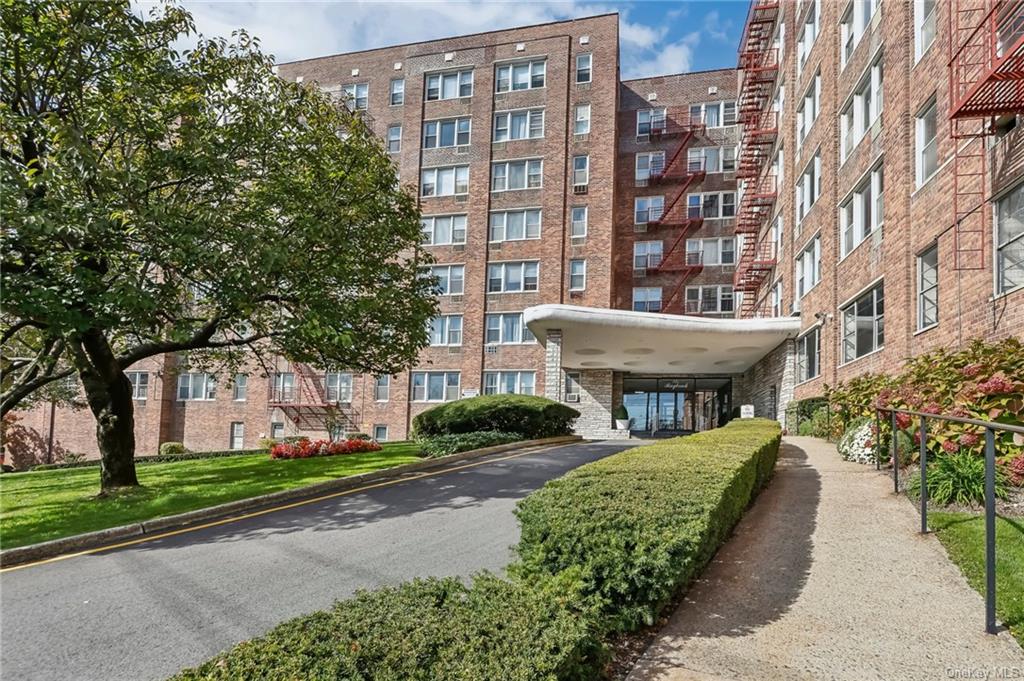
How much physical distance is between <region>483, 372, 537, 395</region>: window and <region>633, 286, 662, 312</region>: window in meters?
7.55

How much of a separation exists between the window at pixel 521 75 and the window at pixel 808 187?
1760 cm

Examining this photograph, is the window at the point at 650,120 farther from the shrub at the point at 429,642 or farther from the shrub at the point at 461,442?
the shrub at the point at 429,642

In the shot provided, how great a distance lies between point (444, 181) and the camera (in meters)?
37.7

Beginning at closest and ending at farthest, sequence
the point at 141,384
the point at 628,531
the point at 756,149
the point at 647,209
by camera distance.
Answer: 1. the point at 628,531
2. the point at 756,149
3. the point at 647,209
4. the point at 141,384

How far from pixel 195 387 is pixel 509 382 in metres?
19.5

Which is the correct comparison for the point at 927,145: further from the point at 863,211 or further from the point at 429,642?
the point at 429,642

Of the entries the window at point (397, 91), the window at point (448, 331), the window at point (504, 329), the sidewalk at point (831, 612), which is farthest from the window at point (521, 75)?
the sidewalk at point (831, 612)

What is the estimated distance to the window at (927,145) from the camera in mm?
13742

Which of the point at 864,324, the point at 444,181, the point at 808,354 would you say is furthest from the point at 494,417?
the point at 444,181

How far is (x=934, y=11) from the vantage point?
13852 millimetres

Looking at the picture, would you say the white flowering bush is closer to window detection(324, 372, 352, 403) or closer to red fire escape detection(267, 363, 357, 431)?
red fire escape detection(267, 363, 357, 431)

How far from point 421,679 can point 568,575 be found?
64.6 inches

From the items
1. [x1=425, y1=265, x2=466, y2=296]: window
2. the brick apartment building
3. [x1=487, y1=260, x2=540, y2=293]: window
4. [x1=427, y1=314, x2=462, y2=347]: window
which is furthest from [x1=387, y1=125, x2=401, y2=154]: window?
[x1=427, y1=314, x2=462, y2=347]: window

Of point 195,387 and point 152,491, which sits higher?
point 195,387
